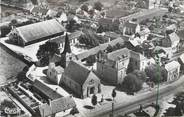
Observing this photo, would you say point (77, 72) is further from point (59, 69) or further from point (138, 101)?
point (138, 101)

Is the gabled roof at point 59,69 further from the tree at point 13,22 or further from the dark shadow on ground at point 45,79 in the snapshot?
the tree at point 13,22

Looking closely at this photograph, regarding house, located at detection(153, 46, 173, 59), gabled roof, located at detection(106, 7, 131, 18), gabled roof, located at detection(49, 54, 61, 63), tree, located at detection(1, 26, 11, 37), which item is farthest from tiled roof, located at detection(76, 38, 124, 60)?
tree, located at detection(1, 26, 11, 37)

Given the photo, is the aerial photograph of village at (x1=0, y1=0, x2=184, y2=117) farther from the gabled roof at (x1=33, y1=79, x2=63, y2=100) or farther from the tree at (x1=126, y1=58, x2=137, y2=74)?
the gabled roof at (x1=33, y1=79, x2=63, y2=100)

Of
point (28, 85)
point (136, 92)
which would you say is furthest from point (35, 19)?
point (136, 92)

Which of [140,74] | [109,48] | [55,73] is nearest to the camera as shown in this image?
[140,74]

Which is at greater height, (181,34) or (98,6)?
(98,6)

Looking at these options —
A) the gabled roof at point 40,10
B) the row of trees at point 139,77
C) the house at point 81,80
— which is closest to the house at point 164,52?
the row of trees at point 139,77

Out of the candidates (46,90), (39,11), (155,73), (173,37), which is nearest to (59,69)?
(46,90)
